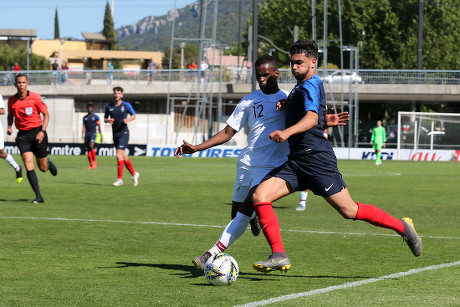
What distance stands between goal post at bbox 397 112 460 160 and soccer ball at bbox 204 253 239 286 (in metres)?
39.9

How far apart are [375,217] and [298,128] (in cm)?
116

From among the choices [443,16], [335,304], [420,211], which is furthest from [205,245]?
[443,16]

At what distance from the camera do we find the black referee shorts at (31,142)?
14250 mm

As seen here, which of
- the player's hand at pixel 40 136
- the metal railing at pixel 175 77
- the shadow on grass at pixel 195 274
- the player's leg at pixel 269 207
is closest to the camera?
the player's leg at pixel 269 207

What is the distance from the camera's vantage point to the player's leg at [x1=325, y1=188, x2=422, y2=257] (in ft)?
22.9

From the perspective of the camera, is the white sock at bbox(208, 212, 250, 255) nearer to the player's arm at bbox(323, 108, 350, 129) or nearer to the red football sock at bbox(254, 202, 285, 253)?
the red football sock at bbox(254, 202, 285, 253)

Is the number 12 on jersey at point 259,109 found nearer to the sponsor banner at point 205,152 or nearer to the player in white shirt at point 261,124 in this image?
the player in white shirt at point 261,124

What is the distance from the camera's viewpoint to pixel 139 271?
7336 mm

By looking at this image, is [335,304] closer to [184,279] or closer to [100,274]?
[184,279]

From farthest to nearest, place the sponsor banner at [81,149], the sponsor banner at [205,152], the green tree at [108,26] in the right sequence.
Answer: the green tree at [108,26]
the sponsor banner at [205,152]
the sponsor banner at [81,149]

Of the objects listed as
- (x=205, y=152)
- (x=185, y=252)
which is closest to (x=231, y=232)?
(x=185, y=252)

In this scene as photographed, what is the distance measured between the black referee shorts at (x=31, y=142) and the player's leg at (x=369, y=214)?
27.4 feet

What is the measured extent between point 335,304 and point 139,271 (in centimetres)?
218

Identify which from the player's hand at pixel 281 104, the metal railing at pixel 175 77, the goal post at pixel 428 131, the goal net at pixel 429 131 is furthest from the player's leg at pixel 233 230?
the metal railing at pixel 175 77
